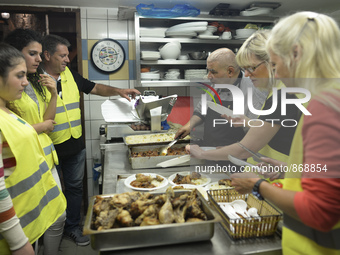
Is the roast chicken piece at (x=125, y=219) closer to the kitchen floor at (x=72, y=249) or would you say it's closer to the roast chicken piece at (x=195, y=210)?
the roast chicken piece at (x=195, y=210)

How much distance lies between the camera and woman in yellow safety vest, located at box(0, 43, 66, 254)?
139 centimetres

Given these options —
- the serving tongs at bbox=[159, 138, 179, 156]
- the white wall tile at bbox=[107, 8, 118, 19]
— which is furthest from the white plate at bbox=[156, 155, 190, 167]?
the white wall tile at bbox=[107, 8, 118, 19]

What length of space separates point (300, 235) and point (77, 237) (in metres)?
2.81

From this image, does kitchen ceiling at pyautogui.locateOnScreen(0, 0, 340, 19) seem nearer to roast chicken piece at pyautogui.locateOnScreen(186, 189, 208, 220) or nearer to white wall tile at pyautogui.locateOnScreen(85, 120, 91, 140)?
white wall tile at pyautogui.locateOnScreen(85, 120, 91, 140)

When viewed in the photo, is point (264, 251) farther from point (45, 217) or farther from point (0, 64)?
point (0, 64)

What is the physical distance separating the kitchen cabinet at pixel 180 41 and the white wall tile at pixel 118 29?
0.26 metres

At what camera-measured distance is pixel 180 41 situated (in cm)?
362

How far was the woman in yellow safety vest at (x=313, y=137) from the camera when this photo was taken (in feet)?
2.73

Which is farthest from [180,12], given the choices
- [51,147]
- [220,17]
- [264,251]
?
[264,251]

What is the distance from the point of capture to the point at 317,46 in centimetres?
89

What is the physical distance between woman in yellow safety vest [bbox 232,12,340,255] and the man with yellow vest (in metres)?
2.28

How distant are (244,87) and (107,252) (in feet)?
6.67

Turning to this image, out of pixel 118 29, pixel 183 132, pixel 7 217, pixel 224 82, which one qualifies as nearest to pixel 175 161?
pixel 183 132

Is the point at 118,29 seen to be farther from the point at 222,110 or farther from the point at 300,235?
the point at 300,235
